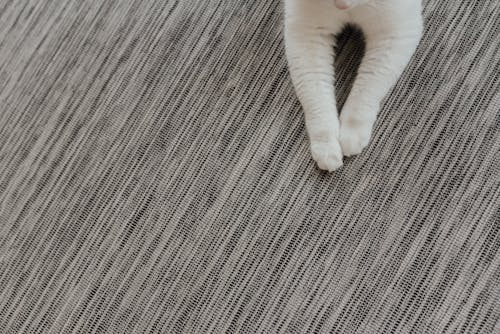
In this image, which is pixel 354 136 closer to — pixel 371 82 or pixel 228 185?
pixel 371 82

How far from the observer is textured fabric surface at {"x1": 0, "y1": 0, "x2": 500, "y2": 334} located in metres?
0.85

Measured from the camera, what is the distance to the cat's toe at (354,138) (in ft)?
2.83

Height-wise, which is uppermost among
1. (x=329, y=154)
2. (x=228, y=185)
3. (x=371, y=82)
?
(x=371, y=82)

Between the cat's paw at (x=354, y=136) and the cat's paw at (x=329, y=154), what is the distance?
14mm

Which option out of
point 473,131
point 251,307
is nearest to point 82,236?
point 251,307

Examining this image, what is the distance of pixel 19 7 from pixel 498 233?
44.1 inches

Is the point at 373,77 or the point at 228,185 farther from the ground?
the point at 373,77

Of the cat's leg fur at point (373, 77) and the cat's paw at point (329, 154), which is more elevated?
the cat's leg fur at point (373, 77)

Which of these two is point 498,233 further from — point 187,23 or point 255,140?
point 187,23

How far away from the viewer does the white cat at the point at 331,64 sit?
829mm

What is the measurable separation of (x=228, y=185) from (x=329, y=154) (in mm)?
206

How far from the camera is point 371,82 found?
846 mm

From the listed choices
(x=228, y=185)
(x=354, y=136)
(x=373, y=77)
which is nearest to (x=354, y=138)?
(x=354, y=136)

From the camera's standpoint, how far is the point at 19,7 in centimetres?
115
